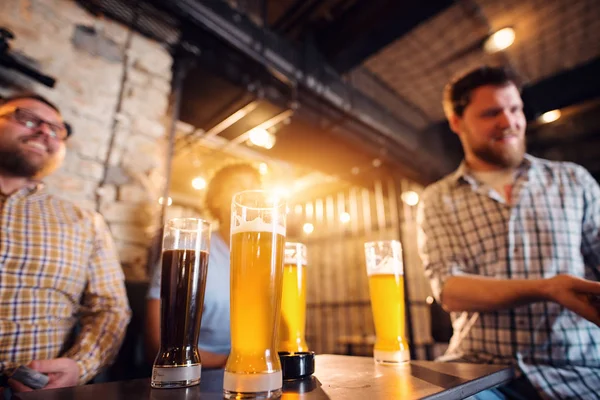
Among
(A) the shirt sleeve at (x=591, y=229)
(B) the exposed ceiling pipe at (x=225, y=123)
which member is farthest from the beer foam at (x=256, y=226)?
(B) the exposed ceiling pipe at (x=225, y=123)

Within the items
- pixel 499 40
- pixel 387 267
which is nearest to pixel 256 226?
pixel 387 267

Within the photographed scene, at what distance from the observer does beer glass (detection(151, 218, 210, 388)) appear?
655mm

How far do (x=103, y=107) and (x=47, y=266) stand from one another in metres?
1.01

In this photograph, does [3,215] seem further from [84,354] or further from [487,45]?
[487,45]

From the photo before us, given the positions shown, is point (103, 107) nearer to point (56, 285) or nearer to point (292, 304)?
point (56, 285)

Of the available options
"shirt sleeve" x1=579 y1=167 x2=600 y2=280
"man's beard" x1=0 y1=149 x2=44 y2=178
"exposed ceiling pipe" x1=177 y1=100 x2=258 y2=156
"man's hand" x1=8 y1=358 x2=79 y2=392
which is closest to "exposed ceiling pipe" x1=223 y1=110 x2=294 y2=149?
"exposed ceiling pipe" x1=177 y1=100 x2=258 y2=156

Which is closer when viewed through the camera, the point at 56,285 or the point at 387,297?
the point at 387,297

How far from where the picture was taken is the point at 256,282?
2.01 ft

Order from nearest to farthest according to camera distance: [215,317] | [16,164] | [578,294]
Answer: [578,294] → [16,164] → [215,317]

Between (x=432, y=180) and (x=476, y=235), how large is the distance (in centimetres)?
341

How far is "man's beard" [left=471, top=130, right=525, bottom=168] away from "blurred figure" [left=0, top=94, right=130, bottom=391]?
5.49 ft

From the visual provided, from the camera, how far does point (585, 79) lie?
3.66 m

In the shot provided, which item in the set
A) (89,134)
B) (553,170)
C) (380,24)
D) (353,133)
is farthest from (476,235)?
(353,133)

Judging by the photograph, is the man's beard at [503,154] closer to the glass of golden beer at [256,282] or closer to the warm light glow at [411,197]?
the glass of golden beer at [256,282]
